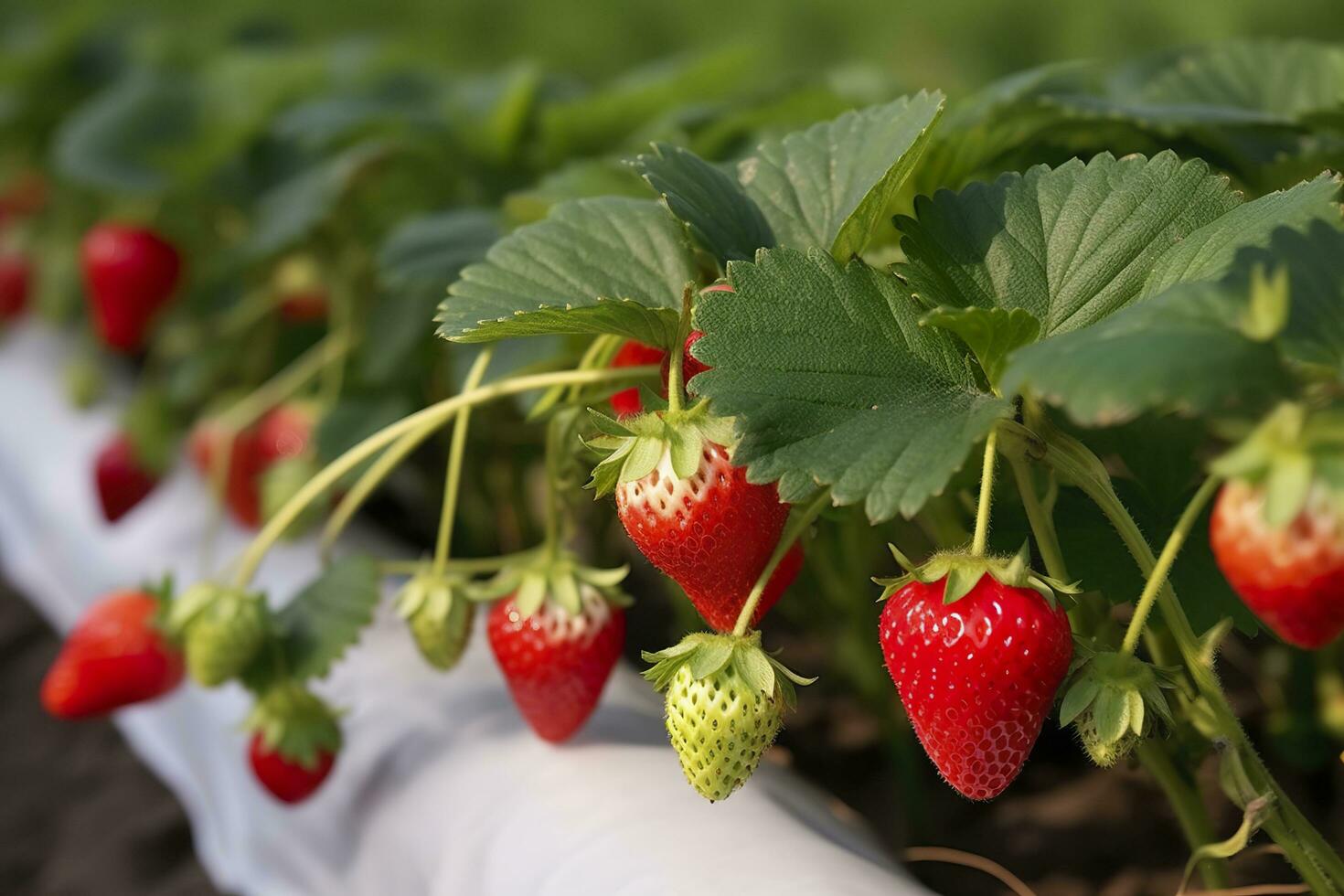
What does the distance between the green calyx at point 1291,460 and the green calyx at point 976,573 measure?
12cm

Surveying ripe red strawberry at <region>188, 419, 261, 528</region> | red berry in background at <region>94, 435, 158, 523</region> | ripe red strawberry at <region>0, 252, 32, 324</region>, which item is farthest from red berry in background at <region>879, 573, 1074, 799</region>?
ripe red strawberry at <region>0, 252, 32, 324</region>

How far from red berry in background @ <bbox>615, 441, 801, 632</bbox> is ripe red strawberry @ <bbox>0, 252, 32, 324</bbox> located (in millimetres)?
1562

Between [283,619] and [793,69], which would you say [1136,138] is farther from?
[793,69]

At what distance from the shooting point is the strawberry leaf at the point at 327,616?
0.79 metres

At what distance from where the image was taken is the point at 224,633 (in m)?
0.79

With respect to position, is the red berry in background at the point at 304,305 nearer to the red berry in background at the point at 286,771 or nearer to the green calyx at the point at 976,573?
the red berry in background at the point at 286,771

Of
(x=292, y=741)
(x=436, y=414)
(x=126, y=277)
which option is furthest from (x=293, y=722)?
(x=126, y=277)

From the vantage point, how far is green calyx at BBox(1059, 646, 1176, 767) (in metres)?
0.50

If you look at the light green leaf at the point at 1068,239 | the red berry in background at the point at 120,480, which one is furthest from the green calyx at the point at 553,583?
the red berry in background at the point at 120,480

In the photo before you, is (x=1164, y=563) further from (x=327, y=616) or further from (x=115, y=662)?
(x=115, y=662)

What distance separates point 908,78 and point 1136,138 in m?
1.80

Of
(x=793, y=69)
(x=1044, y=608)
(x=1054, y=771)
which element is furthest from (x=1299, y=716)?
(x=793, y=69)

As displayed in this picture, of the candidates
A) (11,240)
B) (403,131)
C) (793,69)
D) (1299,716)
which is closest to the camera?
(1299,716)

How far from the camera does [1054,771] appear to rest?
1.03 m
